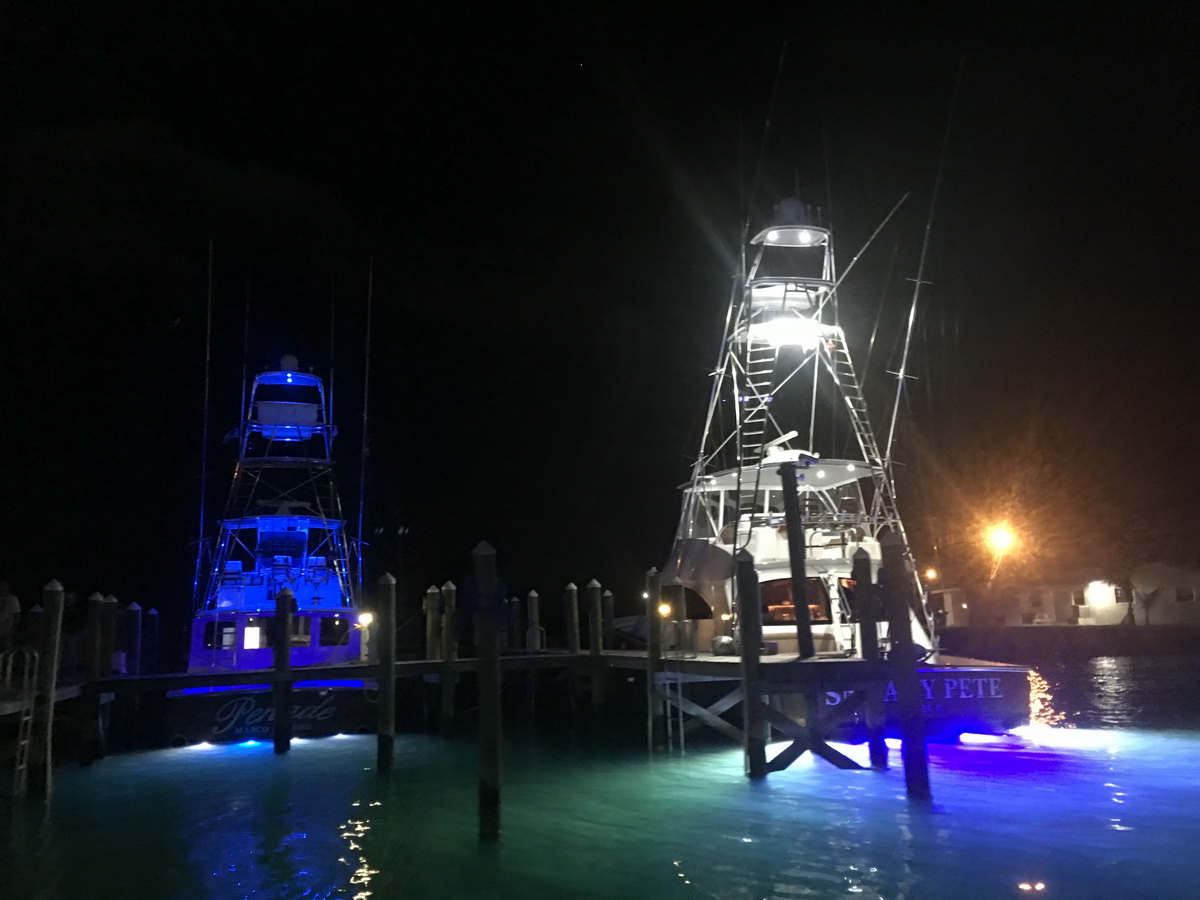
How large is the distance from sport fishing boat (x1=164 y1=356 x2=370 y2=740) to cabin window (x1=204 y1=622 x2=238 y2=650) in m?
0.02

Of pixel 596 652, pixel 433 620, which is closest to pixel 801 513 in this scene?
pixel 596 652

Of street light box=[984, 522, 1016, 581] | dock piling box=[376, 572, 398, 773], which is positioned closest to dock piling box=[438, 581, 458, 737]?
dock piling box=[376, 572, 398, 773]

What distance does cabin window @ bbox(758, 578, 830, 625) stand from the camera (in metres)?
16.6

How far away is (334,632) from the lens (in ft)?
67.1

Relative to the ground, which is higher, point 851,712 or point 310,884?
point 851,712

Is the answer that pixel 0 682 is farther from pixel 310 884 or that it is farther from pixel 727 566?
pixel 727 566

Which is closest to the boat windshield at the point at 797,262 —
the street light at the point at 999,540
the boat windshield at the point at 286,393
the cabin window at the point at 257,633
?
the boat windshield at the point at 286,393

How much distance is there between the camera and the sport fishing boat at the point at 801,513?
567 inches

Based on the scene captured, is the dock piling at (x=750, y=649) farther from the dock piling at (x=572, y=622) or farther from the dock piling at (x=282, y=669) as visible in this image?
the dock piling at (x=282, y=669)

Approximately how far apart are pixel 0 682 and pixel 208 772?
142 inches

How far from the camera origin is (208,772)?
15.4 metres

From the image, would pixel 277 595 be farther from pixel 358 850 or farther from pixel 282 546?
pixel 358 850

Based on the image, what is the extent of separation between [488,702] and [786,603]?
33.6 feet

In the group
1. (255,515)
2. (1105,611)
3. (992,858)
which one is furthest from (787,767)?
(1105,611)
